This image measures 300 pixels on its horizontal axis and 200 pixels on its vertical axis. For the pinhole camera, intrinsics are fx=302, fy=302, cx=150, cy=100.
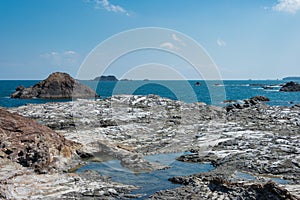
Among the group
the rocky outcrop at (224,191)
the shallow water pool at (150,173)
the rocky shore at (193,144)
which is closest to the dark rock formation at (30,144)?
the rocky shore at (193,144)

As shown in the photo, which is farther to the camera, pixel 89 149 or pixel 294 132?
pixel 294 132

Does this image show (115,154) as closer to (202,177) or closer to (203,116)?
(202,177)

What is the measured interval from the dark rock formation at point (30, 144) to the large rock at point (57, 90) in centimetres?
8183

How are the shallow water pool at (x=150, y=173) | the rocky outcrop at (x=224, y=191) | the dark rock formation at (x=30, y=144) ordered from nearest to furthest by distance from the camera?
the rocky outcrop at (x=224, y=191), the shallow water pool at (x=150, y=173), the dark rock formation at (x=30, y=144)

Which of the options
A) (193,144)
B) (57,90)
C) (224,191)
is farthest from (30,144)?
(57,90)

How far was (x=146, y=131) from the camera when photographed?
35.5 meters

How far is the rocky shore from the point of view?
643 inches

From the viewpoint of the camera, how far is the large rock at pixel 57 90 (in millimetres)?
106688

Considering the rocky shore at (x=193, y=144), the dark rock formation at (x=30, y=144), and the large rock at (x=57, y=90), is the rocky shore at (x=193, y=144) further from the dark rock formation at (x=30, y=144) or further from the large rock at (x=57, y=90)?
the large rock at (x=57, y=90)

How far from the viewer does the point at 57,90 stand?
10875 cm

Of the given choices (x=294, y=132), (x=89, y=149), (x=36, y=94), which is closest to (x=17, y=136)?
(x=89, y=149)

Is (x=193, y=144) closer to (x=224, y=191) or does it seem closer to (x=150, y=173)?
(x=150, y=173)

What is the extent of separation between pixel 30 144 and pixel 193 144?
49.7ft

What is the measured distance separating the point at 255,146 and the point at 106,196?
631 inches
